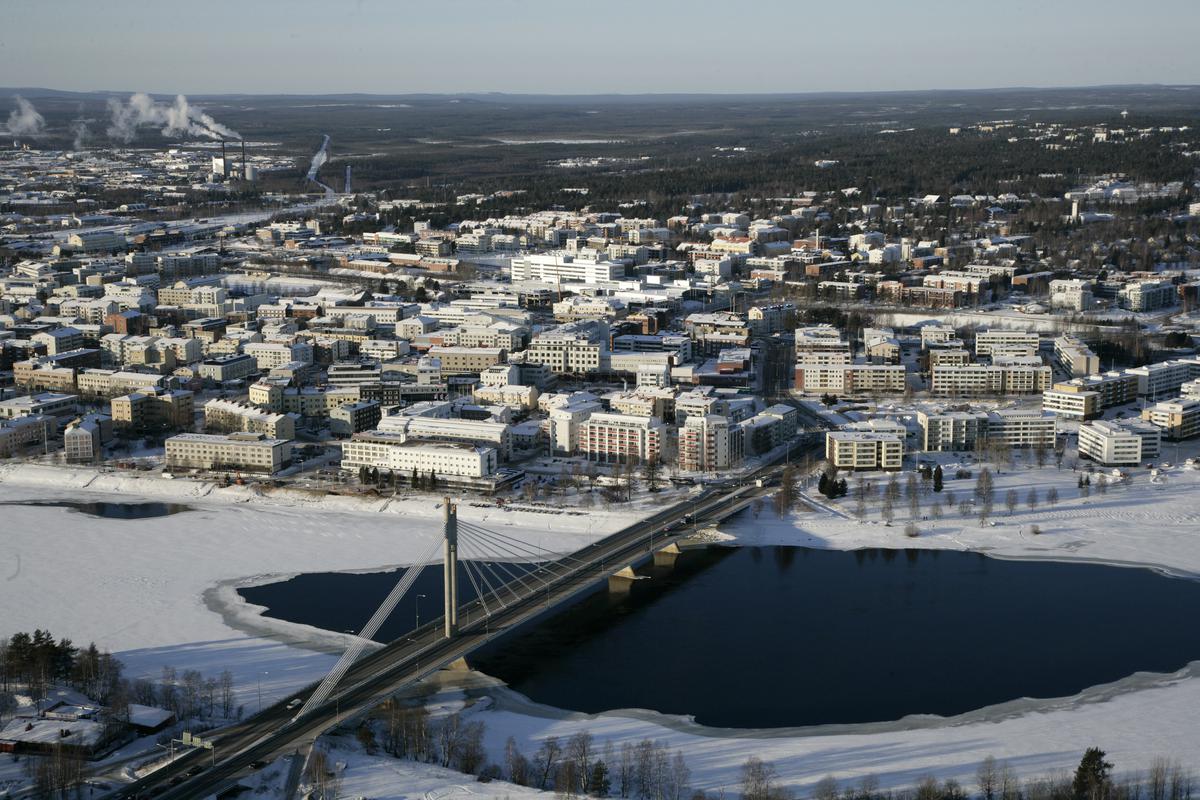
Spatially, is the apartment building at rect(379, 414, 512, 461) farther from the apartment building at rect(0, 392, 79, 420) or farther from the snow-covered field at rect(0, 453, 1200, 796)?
the apartment building at rect(0, 392, 79, 420)

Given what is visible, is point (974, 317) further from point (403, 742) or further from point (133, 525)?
point (403, 742)

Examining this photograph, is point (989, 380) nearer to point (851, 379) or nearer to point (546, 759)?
point (851, 379)

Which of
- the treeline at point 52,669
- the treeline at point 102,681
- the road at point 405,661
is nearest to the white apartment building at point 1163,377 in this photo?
the road at point 405,661

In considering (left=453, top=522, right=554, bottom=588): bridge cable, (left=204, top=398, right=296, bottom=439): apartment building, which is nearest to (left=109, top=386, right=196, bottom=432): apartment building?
(left=204, top=398, right=296, bottom=439): apartment building

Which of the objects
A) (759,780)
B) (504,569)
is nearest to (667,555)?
(504,569)

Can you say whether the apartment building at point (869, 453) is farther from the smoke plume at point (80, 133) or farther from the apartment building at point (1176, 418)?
the smoke plume at point (80, 133)

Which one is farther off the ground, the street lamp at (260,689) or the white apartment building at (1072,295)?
the white apartment building at (1072,295)

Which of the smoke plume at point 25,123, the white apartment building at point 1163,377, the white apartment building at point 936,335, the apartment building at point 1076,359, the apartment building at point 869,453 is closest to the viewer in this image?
the apartment building at point 869,453

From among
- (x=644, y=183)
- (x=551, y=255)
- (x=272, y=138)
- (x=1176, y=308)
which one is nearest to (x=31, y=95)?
(x=272, y=138)
